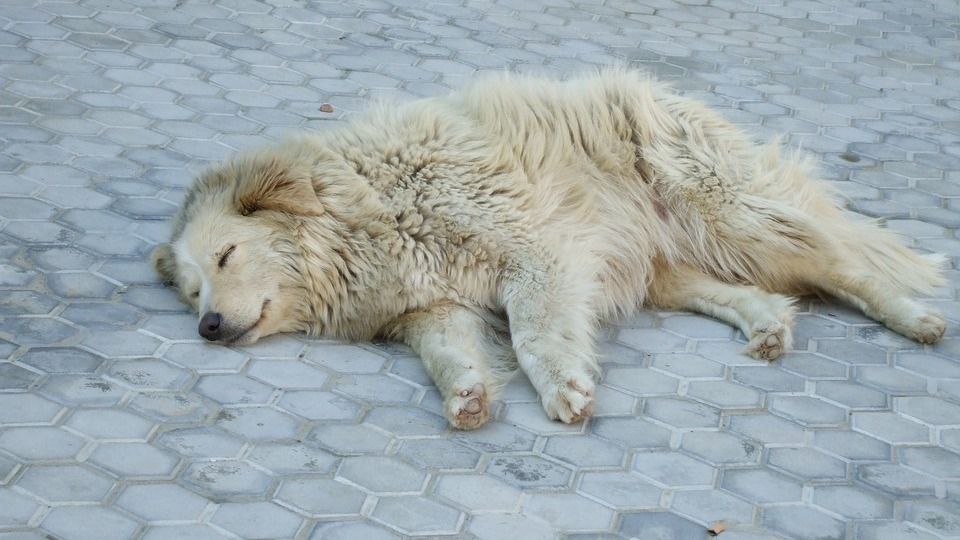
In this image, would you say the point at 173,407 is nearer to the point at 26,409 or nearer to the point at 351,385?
the point at 26,409

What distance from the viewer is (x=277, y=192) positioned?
5.86 meters

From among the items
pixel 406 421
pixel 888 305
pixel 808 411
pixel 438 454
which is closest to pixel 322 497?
pixel 438 454

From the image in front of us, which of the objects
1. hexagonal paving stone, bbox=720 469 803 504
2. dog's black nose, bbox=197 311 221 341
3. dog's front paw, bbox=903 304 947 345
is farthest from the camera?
dog's front paw, bbox=903 304 947 345

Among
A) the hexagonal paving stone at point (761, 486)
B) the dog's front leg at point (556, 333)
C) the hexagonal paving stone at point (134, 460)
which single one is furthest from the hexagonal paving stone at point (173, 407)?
the hexagonal paving stone at point (761, 486)

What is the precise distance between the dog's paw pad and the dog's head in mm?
1139

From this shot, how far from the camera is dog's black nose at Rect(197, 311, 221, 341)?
567 centimetres

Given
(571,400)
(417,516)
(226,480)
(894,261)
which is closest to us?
(417,516)

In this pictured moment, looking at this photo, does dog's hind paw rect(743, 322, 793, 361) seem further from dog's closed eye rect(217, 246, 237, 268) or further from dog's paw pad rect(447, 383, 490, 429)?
dog's closed eye rect(217, 246, 237, 268)

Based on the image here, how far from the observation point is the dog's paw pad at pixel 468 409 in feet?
16.9

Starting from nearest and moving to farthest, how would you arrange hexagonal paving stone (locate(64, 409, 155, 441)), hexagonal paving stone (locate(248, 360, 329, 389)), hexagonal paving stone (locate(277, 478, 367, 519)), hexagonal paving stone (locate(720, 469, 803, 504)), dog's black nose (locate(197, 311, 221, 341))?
hexagonal paving stone (locate(277, 478, 367, 519)) → hexagonal paving stone (locate(720, 469, 803, 504)) → hexagonal paving stone (locate(64, 409, 155, 441)) → hexagonal paving stone (locate(248, 360, 329, 389)) → dog's black nose (locate(197, 311, 221, 341))

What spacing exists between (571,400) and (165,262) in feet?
7.44

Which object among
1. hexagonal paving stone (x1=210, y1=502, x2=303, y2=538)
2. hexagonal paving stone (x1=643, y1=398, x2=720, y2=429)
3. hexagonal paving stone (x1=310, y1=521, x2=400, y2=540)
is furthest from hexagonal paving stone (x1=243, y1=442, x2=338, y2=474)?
hexagonal paving stone (x1=643, y1=398, x2=720, y2=429)

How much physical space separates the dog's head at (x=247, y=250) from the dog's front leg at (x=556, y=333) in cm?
108

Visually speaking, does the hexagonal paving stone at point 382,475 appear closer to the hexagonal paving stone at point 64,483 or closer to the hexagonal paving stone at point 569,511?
the hexagonal paving stone at point 569,511
